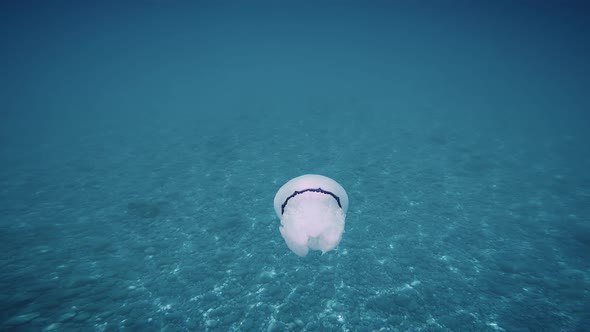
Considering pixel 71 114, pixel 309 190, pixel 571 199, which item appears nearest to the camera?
pixel 309 190

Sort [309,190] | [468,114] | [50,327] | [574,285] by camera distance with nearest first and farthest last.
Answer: [309,190], [50,327], [574,285], [468,114]

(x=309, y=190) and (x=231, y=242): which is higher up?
(x=309, y=190)

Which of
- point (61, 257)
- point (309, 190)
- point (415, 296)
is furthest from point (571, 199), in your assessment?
point (61, 257)

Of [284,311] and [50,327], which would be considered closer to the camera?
[50,327]

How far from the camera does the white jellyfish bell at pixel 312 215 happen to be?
28.5ft

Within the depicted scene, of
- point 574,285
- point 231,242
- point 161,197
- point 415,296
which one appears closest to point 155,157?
point 161,197

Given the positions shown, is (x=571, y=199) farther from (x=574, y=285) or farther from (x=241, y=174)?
(x=241, y=174)

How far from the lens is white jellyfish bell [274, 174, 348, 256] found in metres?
8.67

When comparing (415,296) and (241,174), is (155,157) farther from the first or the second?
(415,296)

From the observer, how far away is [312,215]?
887cm

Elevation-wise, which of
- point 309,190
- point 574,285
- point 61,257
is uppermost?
point 309,190

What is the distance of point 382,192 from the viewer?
20.2 metres

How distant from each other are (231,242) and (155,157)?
1626 cm

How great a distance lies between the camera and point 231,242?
15648 mm
